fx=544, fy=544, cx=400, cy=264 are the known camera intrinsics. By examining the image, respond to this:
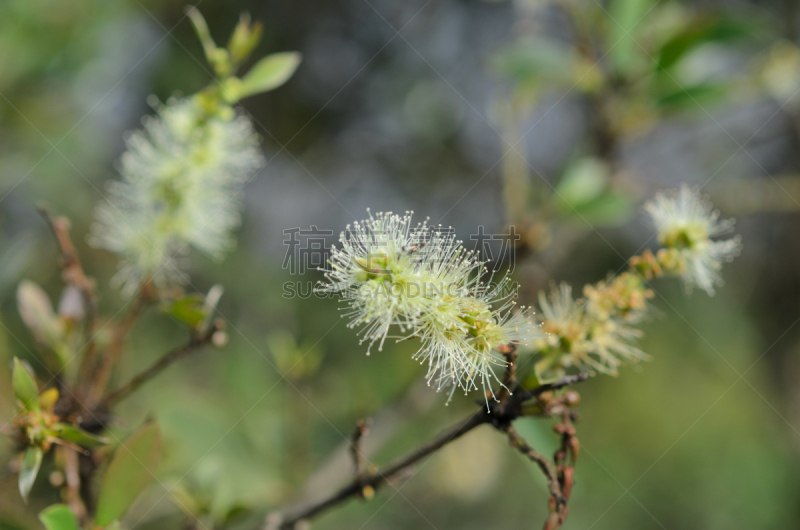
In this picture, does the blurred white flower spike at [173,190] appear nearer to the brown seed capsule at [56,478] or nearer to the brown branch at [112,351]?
the brown branch at [112,351]

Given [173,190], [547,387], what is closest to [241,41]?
[173,190]

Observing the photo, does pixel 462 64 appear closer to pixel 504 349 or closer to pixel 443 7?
pixel 443 7

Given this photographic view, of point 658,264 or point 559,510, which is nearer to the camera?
point 559,510

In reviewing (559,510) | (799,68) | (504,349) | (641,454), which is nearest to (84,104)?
(504,349)

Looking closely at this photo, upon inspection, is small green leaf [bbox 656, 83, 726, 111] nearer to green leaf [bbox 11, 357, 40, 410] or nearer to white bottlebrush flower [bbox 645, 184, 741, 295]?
white bottlebrush flower [bbox 645, 184, 741, 295]

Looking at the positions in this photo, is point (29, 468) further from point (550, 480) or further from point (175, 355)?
point (550, 480)

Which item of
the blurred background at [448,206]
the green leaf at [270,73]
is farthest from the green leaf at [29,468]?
the green leaf at [270,73]

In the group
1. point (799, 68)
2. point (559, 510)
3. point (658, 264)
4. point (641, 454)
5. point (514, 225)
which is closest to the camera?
point (559, 510)
